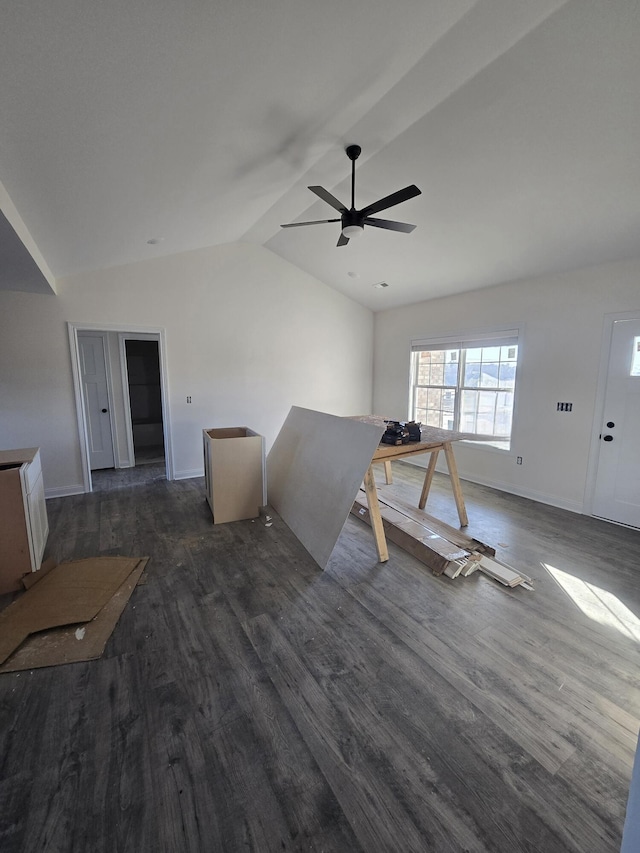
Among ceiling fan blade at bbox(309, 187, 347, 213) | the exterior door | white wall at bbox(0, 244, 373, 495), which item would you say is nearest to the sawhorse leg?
ceiling fan blade at bbox(309, 187, 347, 213)

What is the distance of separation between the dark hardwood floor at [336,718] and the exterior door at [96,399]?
3479 mm

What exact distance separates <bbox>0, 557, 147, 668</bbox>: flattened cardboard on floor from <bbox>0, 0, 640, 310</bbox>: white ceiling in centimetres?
247

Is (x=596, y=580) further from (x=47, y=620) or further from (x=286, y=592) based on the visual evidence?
(x=47, y=620)

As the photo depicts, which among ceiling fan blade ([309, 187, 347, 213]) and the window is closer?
ceiling fan blade ([309, 187, 347, 213])

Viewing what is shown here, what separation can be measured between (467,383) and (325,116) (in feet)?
11.8

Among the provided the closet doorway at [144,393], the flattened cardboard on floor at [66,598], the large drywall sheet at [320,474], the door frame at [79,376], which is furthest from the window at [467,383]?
the closet doorway at [144,393]

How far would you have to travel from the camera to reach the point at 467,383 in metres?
4.92

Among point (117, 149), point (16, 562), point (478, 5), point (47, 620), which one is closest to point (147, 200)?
point (117, 149)

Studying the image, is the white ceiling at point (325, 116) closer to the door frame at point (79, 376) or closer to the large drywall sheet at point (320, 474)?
the door frame at point (79, 376)

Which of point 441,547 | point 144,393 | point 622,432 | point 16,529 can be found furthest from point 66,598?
point 144,393

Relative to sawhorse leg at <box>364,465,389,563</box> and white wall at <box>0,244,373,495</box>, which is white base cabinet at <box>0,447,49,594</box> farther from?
sawhorse leg at <box>364,465,389,563</box>

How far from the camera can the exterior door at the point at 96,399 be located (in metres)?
5.14

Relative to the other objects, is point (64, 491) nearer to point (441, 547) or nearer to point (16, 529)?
point (16, 529)

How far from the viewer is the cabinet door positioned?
251cm
